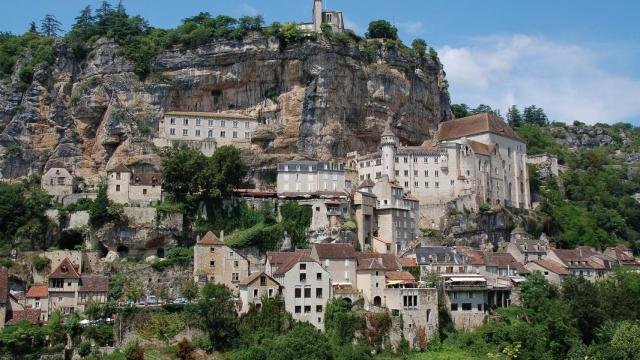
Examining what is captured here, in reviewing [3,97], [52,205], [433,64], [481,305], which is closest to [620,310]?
[481,305]

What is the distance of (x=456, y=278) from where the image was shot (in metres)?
63.0

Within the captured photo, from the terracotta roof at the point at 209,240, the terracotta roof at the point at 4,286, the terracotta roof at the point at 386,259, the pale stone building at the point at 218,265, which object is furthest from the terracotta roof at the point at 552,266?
the terracotta roof at the point at 4,286

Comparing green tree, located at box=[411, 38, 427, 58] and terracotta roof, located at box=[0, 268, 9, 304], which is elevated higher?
green tree, located at box=[411, 38, 427, 58]

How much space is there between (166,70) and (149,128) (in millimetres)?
7395

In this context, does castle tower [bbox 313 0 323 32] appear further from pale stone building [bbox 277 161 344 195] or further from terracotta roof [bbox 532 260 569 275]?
terracotta roof [bbox 532 260 569 275]

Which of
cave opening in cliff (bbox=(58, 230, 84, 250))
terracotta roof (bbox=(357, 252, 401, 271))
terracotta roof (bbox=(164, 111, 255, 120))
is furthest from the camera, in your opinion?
terracotta roof (bbox=(164, 111, 255, 120))

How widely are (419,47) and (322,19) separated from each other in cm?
1293

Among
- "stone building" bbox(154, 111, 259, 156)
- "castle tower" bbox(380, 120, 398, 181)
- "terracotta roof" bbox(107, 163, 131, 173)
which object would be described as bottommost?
"terracotta roof" bbox(107, 163, 131, 173)

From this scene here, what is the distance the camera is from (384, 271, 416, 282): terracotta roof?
60.6 meters

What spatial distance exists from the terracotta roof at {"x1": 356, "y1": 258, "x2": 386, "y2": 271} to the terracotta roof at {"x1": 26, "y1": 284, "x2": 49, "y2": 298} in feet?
78.2

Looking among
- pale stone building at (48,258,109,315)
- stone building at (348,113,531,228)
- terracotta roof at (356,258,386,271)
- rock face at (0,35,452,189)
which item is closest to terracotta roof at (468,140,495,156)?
stone building at (348,113,531,228)

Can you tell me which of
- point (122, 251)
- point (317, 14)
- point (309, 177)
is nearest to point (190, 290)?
point (122, 251)

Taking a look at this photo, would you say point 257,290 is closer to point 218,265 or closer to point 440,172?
point 218,265

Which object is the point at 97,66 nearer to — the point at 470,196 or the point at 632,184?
the point at 470,196
